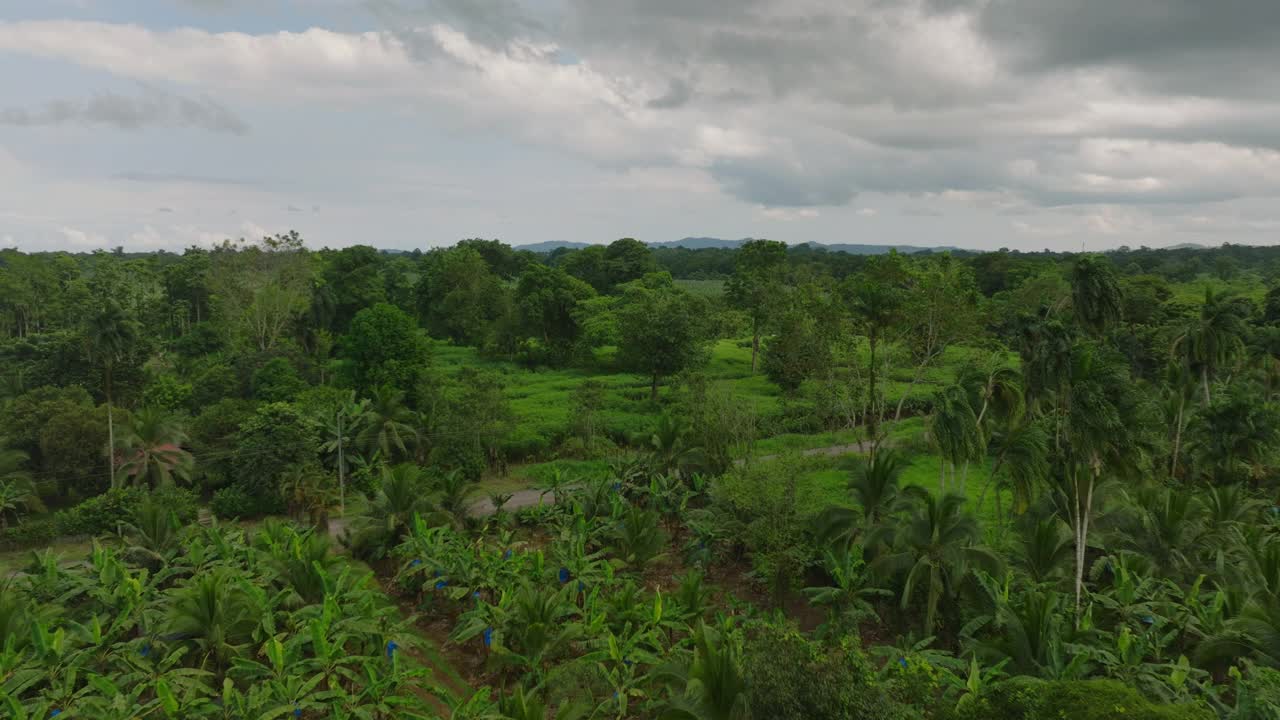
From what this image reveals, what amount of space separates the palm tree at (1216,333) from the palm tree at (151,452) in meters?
42.4

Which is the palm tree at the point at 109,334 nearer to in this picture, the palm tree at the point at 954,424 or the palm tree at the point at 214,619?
the palm tree at the point at 214,619

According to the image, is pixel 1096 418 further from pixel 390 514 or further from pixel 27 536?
pixel 27 536

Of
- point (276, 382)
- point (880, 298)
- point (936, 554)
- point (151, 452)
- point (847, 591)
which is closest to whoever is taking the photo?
point (936, 554)

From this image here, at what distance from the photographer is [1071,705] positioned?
1025cm

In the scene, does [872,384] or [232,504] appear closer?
[232,504]

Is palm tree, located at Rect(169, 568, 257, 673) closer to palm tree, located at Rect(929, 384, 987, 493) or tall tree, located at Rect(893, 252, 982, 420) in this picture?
palm tree, located at Rect(929, 384, 987, 493)

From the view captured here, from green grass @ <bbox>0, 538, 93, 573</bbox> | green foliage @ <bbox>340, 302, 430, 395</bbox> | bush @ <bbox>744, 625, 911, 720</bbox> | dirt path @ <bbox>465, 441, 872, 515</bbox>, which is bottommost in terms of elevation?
green grass @ <bbox>0, 538, 93, 573</bbox>

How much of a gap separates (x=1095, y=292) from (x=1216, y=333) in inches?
471

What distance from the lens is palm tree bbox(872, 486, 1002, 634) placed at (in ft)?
55.6

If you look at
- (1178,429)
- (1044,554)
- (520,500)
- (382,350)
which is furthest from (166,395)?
(1178,429)

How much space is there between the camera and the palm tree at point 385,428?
31531 millimetres

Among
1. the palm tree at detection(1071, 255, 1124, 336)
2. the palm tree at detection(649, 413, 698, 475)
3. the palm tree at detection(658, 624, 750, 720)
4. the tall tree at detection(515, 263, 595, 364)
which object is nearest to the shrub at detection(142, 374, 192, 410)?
the tall tree at detection(515, 263, 595, 364)

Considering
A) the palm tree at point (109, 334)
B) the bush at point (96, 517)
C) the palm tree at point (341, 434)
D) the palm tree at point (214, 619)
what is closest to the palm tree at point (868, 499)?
the palm tree at point (214, 619)

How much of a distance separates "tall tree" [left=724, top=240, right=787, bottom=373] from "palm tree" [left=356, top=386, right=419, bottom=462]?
2980cm
